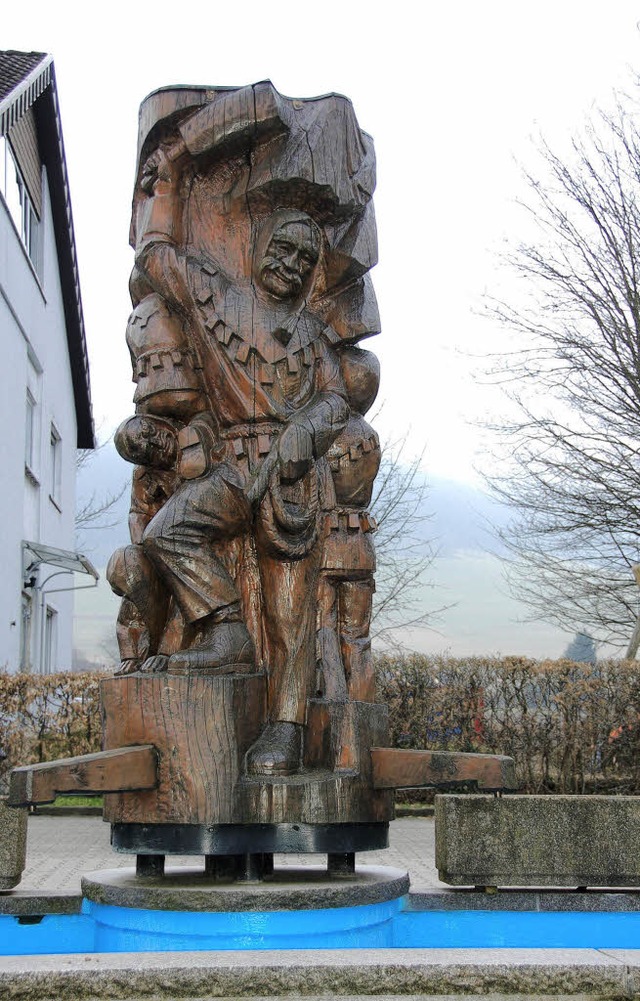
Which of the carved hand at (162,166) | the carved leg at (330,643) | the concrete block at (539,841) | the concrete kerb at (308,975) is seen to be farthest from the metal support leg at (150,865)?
the carved hand at (162,166)

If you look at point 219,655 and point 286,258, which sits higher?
point 286,258

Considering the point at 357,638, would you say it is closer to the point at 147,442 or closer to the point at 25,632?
the point at 147,442

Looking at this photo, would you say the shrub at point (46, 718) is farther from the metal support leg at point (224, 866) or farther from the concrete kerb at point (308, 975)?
the concrete kerb at point (308, 975)

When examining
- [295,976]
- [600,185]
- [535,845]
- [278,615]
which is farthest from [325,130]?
[600,185]

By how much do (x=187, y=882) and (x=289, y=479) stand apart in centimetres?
156

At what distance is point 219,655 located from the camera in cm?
439

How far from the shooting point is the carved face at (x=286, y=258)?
489 centimetres

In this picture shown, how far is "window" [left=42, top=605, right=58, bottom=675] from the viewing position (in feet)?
73.9

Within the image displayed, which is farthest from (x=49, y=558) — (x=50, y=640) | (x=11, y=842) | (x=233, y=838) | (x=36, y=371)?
(x=233, y=838)

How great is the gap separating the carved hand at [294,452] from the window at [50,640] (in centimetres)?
Result: 1829

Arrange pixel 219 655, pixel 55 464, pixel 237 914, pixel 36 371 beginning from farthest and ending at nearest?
1. pixel 55 464
2. pixel 36 371
3. pixel 219 655
4. pixel 237 914

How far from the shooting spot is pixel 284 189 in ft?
16.3

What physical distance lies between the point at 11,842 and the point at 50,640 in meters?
19.2

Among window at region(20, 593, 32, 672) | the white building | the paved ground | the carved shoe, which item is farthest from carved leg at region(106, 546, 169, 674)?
window at region(20, 593, 32, 672)
